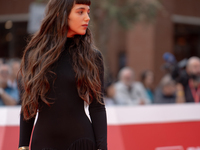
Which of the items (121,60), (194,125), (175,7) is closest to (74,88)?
(194,125)

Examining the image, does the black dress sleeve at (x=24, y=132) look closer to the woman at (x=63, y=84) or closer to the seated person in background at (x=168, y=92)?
the woman at (x=63, y=84)

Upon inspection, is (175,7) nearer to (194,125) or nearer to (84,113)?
(194,125)

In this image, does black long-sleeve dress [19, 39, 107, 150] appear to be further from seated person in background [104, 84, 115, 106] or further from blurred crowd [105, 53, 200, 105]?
seated person in background [104, 84, 115, 106]

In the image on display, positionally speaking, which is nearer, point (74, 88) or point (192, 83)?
point (74, 88)

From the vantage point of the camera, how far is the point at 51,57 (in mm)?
2070

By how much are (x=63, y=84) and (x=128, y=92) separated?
14.7 ft

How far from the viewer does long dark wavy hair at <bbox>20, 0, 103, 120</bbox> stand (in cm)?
204

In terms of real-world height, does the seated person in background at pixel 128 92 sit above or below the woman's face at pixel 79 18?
below

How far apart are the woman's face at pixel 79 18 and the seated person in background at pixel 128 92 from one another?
13.4ft

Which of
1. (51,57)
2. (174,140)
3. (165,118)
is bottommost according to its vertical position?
(174,140)

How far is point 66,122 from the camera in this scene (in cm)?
201

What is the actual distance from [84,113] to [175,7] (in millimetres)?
14284

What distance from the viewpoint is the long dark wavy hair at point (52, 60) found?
2.04m

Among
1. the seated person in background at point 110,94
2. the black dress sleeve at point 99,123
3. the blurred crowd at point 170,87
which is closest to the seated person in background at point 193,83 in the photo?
the blurred crowd at point 170,87
